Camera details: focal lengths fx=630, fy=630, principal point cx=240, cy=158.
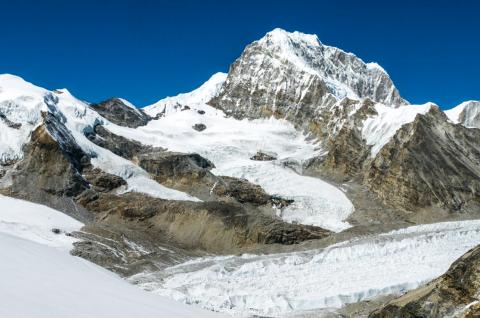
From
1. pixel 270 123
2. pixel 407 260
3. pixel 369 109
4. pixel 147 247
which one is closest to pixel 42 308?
pixel 407 260

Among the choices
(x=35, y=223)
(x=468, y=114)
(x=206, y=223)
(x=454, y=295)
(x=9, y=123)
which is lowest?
(x=454, y=295)

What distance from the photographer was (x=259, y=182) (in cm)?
9444

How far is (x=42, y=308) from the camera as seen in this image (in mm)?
8227

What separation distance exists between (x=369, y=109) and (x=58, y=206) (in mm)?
59386

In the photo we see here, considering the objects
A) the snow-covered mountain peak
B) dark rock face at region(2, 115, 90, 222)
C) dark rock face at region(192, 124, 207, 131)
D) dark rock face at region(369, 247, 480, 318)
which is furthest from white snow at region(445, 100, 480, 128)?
dark rock face at region(369, 247, 480, 318)

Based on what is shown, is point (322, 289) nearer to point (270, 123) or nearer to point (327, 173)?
point (327, 173)

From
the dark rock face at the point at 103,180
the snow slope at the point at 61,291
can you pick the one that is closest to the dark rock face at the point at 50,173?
the dark rock face at the point at 103,180

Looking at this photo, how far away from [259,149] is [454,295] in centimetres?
9618

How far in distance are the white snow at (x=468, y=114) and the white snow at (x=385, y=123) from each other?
37.7 meters

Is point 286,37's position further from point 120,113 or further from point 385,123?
point 385,123

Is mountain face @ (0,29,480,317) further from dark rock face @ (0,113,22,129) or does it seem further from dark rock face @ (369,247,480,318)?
dark rock face @ (369,247,480,318)

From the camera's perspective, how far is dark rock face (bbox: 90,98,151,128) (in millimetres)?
121750

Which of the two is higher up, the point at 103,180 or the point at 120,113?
the point at 120,113

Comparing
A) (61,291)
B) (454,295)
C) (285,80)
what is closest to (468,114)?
(285,80)
